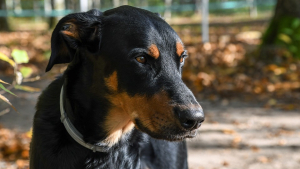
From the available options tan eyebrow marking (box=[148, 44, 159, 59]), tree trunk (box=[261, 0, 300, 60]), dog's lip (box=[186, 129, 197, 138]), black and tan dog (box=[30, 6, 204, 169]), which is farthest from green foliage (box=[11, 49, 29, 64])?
tree trunk (box=[261, 0, 300, 60])

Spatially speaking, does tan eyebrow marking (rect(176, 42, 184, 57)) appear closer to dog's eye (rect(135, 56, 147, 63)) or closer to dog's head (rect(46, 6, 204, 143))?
dog's head (rect(46, 6, 204, 143))

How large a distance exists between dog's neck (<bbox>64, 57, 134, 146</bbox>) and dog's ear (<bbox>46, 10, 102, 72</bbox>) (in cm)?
13

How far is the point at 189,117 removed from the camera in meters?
2.36

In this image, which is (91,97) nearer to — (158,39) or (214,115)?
(158,39)

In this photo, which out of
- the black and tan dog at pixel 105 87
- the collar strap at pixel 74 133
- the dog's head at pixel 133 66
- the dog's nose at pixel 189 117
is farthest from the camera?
the collar strap at pixel 74 133

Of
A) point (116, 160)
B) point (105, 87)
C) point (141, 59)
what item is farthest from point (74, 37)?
point (116, 160)

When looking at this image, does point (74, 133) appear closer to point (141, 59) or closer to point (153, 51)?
point (141, 59)

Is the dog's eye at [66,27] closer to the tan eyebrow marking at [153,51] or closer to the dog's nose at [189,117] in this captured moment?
the tan eyebrow marking at [153,51]

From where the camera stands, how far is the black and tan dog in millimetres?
2617

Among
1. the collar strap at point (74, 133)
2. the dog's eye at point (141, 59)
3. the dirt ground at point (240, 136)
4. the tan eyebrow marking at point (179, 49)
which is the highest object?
the tan eyebrow marking at point (179, 49)

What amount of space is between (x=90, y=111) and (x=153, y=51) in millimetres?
693

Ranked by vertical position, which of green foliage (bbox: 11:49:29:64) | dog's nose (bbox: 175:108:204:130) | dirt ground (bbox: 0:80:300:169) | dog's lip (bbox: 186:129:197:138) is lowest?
dirt ground (bbox: 0:80:300:169)

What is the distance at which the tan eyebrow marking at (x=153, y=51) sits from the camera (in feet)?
8.59

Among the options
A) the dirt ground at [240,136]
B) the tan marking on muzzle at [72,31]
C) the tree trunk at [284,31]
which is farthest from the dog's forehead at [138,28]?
the tree trunk at [284,31]
